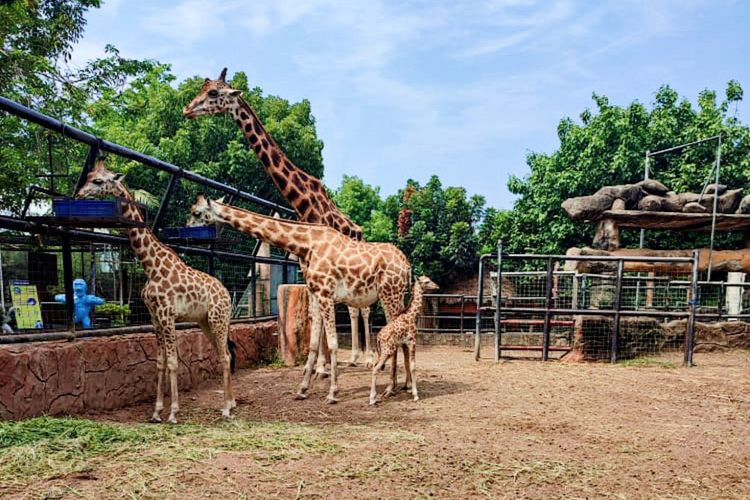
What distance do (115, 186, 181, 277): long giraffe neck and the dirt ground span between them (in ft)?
4.73

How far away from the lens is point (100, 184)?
553 centimetres

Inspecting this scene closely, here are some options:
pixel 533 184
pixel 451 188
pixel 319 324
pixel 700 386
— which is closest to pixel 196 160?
pixel 451 188

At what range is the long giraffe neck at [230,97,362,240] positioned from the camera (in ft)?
27.3

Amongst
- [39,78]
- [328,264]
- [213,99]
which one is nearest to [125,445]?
[328,264]

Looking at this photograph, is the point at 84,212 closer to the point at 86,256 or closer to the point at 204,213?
the point at 204,213

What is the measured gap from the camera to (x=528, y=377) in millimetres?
8633

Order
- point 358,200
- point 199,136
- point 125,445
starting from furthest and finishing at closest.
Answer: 1. point 358,200
2. point 199,136
3. point 125,445

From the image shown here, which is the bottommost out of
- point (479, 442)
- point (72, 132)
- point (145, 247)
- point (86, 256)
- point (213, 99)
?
point (479, 442)

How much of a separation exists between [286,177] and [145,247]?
286 centimetres

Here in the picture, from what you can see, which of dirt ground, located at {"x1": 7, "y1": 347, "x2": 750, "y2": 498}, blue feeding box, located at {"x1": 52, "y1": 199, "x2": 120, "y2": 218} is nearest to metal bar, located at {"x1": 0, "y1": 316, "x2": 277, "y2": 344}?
dirt ground, located at {"x1": 7, "y1": 347, "x2": 750, "y2": 498}

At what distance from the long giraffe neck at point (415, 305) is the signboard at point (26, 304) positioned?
4.09m

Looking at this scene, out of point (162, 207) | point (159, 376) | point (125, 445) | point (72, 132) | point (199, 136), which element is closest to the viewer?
point (125, 445)

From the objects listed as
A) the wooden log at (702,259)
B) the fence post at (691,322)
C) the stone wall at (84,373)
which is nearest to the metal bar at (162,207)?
the stone wall at (84,373)

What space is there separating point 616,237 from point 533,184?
9860mm
